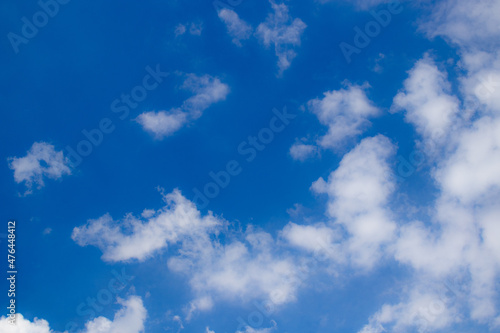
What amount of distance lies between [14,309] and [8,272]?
20.2 feet

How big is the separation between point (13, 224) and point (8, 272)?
7.91 metres

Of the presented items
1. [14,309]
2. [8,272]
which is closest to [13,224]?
[8,272]

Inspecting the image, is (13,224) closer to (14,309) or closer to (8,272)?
(8,272)

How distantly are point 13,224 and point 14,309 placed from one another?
45.9 ft

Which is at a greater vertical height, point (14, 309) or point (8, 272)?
point (8, 272)

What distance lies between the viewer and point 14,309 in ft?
164

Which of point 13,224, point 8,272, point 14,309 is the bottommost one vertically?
point 14,309

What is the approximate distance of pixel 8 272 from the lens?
165ft

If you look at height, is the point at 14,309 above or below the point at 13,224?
below

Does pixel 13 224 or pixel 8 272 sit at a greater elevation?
pixel 13 224

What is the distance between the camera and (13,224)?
51531 mm
